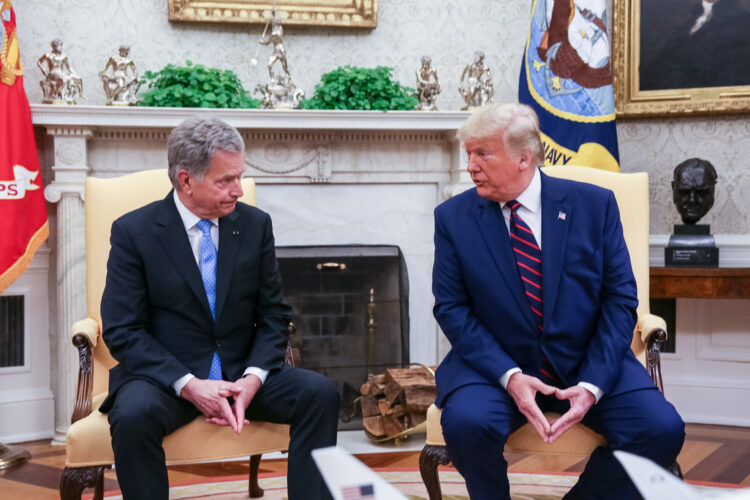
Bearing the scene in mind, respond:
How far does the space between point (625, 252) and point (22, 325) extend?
303 cm

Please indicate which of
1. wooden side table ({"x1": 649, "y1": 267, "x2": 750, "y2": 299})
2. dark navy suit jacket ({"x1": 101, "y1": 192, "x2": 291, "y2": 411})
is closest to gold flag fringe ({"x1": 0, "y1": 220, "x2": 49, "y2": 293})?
dark navy suit jacket ({"x1": 101, "y1": 192, "x2": 291, "y2": 411})

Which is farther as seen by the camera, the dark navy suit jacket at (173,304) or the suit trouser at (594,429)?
the dark navy suit jacket at (173,304)

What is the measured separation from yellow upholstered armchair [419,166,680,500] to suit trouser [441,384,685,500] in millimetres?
51

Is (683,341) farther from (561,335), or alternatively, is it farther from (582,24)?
(561,335)

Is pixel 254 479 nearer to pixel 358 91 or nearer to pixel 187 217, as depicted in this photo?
pixel 187 217

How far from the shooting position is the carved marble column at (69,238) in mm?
3779

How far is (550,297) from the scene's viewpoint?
2244 millimetres

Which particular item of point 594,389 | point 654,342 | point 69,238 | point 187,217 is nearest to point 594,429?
point 594,389

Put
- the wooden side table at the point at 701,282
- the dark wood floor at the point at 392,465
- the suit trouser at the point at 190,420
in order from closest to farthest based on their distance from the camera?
1. the suit trouser at the point at 190,420
2. the dark wood floor at the point at 392,465
3. the wooden side table at the point at 701,282

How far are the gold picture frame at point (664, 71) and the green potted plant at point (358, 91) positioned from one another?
4.31ft

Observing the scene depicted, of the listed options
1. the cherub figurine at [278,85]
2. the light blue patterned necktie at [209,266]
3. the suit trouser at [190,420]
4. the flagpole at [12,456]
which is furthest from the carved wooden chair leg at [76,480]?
the cherub figurine at [278,85]

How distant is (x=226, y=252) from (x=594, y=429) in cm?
119

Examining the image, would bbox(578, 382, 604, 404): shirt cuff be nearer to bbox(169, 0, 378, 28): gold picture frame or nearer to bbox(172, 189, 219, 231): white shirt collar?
bbox(172, 189, 219, 231): white shirt collar

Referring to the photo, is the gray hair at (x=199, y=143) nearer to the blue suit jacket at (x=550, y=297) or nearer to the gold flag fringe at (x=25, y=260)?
the blue suit jacket at (x=550, y=297)
